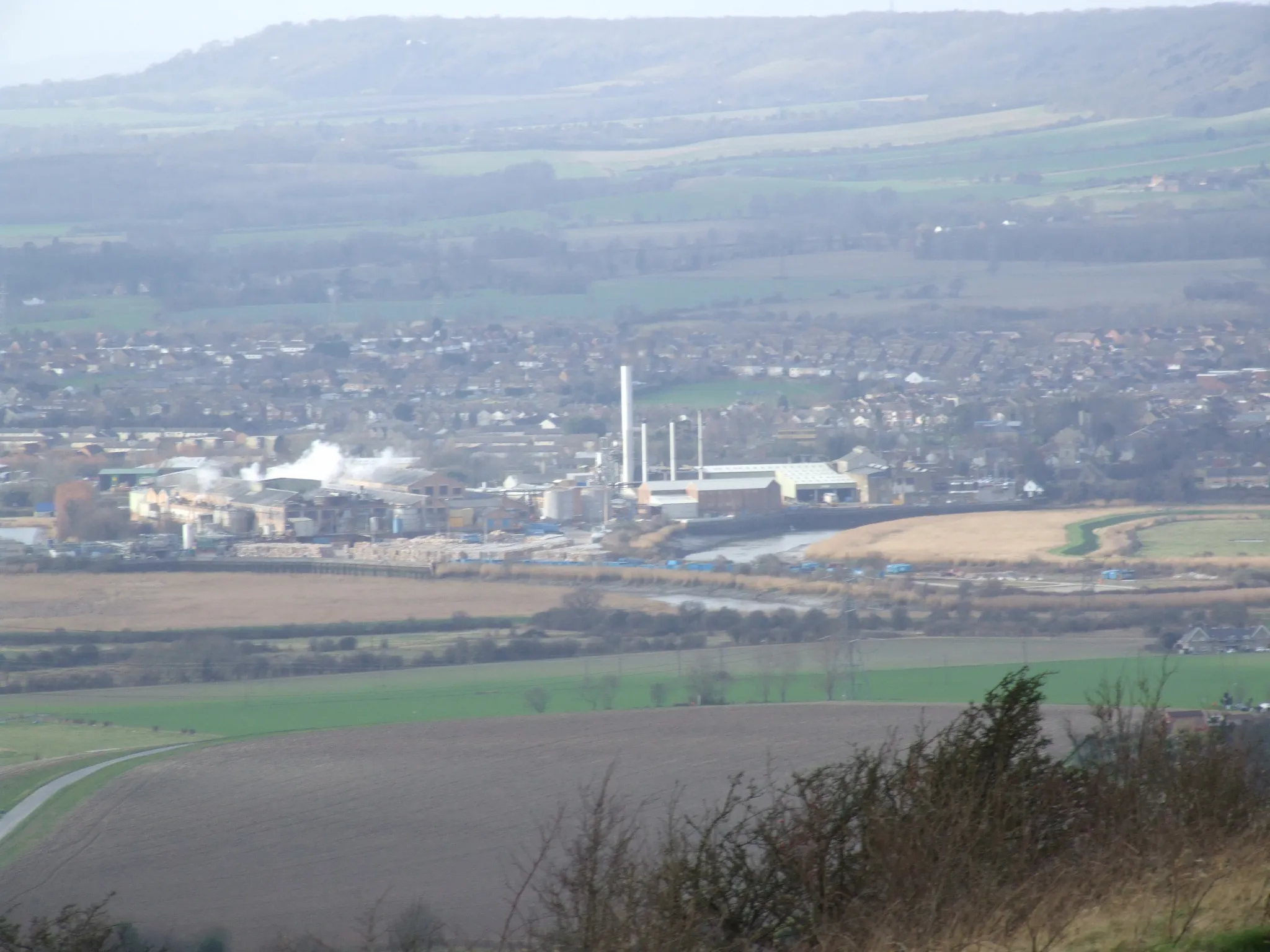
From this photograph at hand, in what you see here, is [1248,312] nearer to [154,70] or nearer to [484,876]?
[484,876]

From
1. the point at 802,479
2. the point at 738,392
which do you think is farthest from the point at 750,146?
the point at 802,479

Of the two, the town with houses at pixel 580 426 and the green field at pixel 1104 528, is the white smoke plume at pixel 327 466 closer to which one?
the town with houses at pixel 580 426

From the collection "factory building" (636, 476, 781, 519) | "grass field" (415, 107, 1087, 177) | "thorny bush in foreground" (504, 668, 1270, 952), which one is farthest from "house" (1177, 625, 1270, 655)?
"grass field" (415, 107, 1087, 177)

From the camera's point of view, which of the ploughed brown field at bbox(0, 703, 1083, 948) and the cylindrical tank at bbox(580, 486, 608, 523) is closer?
the ploughed brown field at bbox(0, 703, 1083, 948)

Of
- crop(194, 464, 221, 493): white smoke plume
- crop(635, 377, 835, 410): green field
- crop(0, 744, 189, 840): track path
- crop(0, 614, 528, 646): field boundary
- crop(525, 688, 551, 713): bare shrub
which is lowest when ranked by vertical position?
crop(0, 744, 189, 840): track path

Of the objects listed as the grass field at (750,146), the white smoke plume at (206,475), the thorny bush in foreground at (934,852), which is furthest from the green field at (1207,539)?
the grass field at (750,146)

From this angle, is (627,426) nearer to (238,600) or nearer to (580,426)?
(580,426)

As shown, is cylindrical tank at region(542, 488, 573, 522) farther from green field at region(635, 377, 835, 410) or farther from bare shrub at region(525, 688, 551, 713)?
bare shrub at region(525, 688, 551, 713)
